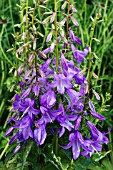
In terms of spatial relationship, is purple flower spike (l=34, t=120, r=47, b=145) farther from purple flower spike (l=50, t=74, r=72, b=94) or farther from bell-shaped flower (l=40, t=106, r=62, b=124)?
purple flower spike (l=50, t=74, r=72, b=94)

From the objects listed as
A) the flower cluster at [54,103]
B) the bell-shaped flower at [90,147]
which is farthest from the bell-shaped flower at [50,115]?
the bell-shaped flower at [90,147]

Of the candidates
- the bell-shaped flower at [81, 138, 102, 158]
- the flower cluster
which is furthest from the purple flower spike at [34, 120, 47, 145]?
the bell-shaped flower at [81, 138, 102, 158]

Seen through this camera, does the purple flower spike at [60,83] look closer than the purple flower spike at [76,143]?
Yes

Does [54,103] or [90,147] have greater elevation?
[54,103]

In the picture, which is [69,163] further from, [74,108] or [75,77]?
[75,77]

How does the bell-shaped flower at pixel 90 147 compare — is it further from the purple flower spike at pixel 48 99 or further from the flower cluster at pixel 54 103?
the purple flower spike at pixel 48 99

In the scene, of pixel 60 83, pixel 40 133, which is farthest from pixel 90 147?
pixel 60 83

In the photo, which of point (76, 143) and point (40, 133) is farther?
point (76, 143)

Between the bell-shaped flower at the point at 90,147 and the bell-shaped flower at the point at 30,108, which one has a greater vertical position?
the bell-shaped flower at the point at 30,108

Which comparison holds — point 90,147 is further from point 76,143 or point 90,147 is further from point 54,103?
point 54,103
